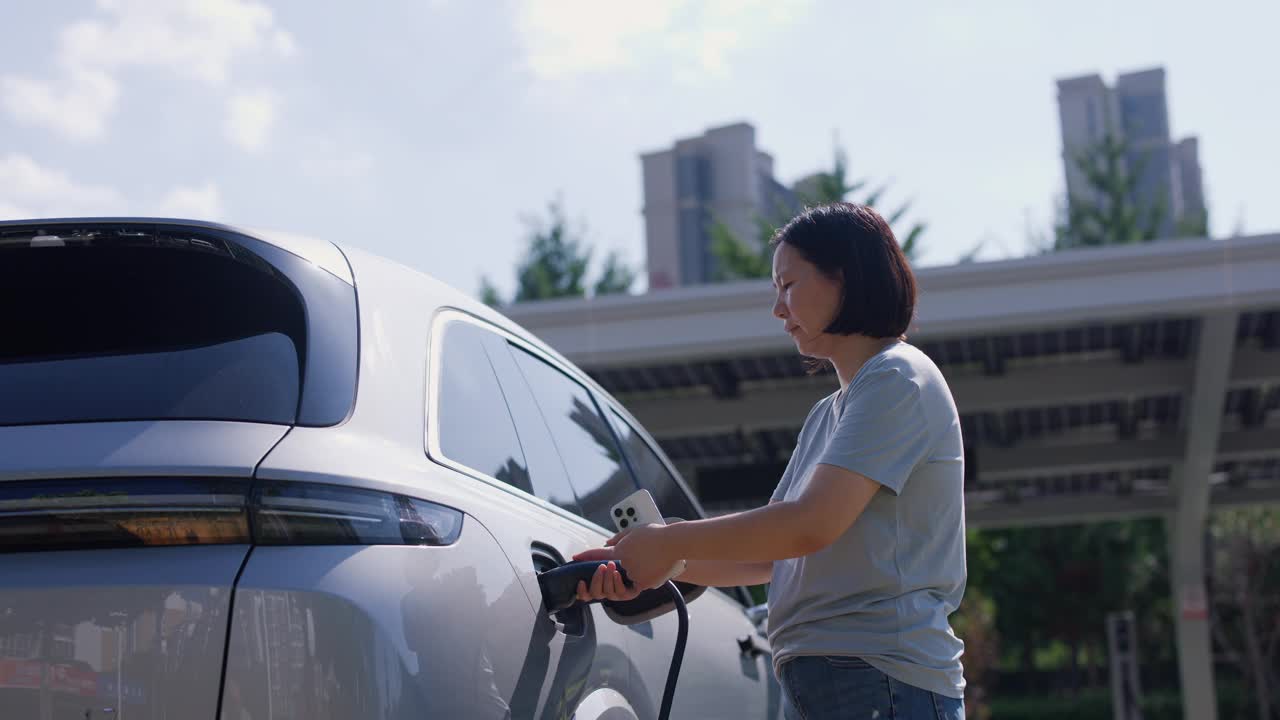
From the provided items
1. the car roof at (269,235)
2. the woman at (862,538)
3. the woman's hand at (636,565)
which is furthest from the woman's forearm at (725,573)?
the car roof at (269,235)

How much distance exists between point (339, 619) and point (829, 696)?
34.8 inches

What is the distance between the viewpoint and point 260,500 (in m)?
1.80

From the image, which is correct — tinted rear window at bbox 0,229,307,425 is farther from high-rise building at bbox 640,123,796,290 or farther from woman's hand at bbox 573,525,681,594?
high-rise building at bbox 640,123,796,290

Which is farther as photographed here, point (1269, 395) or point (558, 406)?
point (1269, 395)

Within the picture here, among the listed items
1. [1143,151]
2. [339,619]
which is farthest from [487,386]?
[1143,151]

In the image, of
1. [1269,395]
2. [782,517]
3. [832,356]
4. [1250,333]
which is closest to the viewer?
[782,517]

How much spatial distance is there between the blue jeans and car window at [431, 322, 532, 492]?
0.68m

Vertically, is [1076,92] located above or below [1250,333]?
above

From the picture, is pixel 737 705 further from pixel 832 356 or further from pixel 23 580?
pixel 23 580

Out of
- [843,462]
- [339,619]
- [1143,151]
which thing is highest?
[1143,151]

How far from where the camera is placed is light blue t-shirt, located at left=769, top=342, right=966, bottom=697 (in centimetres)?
212

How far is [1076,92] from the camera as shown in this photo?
139 feet

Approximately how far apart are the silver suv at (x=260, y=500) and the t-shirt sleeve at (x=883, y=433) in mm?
599

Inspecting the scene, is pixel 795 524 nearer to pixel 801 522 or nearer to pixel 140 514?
pixel 801 522
